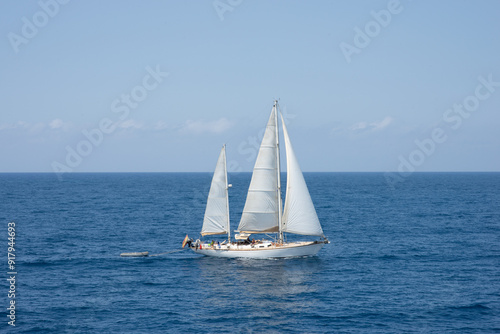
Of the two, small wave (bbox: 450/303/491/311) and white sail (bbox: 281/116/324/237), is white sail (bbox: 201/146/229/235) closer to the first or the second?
white sail (bbox: 281/116/324/237)

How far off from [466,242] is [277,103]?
37.0 m

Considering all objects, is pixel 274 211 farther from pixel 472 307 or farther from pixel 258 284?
pixel 472 307

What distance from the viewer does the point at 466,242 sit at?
237 feet

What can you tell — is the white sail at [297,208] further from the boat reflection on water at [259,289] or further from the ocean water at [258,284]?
the ocean water at [258,284]

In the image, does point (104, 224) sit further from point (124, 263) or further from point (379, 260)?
point (379, 260)

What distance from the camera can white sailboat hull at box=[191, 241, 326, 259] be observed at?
2357 inches

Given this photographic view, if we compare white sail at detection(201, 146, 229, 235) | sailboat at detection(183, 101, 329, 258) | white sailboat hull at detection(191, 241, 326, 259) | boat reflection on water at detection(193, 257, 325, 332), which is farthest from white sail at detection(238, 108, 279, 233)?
boat reflection on water at detection(193, 257, 325, 332)

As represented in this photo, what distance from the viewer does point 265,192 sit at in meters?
61.2

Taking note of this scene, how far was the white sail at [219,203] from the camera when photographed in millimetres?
63125

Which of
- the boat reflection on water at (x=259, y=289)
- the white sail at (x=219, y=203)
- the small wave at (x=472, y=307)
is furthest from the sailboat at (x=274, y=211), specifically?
the small wave at (x=472, y=307)

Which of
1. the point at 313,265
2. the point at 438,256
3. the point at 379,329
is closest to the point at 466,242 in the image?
the point at 438,256

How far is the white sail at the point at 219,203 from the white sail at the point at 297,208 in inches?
317

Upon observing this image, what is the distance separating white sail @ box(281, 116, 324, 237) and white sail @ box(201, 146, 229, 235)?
8.05 m

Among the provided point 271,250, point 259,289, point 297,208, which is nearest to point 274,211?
point 297,208
